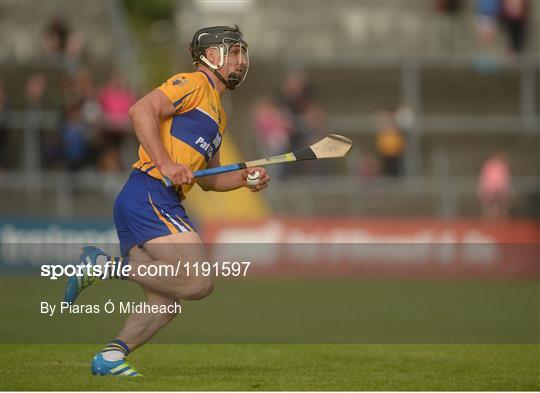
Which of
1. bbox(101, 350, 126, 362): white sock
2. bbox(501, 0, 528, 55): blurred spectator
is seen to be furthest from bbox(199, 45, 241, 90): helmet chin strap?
bbox(501, 0, 528, 55): blurred spectator

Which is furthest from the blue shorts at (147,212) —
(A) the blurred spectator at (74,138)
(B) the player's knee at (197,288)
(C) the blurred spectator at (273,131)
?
(C) the blurred spectator at (273,131)

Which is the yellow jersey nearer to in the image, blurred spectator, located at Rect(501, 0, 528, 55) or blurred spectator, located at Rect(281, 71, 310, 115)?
blurred spectator, located at Rect(281, 71, 310, 115)

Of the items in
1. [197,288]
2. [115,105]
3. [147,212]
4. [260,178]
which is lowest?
[197,288]

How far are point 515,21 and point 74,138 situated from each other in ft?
35.7

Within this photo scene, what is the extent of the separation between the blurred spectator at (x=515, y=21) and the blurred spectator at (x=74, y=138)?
10492 millimetres

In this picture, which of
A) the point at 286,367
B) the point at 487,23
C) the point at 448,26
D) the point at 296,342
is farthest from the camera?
the point at 448,26

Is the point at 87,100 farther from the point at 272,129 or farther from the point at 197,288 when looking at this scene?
the point at 197,288

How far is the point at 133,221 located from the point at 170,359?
190 cm

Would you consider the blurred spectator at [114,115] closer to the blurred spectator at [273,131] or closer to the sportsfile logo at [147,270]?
the blurred spectator at [273,131]

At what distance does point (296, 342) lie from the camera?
39.5 feet

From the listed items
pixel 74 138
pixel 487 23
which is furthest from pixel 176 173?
pixel 487 23

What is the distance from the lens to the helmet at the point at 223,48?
916 cm

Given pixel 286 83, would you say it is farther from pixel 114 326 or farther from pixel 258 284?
pixel 114 326

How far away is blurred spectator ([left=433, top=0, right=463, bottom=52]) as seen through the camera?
29156 mm
